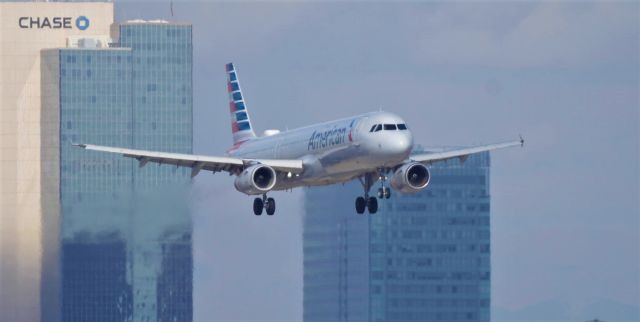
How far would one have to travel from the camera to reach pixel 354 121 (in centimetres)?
16600

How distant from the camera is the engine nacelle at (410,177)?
542 ft

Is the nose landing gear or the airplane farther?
the nose landing gear

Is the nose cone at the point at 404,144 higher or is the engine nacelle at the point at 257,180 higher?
the nose cone at the point at 404,144

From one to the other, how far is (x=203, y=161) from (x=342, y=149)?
1303 cm

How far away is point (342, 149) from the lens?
165m

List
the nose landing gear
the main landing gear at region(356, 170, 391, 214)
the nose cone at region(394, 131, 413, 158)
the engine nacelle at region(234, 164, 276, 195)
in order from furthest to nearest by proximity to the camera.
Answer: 1. the engine nacelle at region(234, 164, 276, 195)
2. the nose landing gear
3. the main landing gear at region(356, 170, 391, 214)
4. the nose cone at region(394, 131, 413, 158)

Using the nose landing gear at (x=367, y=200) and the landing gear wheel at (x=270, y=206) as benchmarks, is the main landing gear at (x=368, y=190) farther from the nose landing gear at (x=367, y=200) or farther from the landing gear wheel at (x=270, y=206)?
the landing gear wheel at (x=270, y=206)

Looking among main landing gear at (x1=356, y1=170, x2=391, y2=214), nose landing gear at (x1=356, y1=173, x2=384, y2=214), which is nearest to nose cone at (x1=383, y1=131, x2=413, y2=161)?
main landing gear at (x1=356, y1=170, x2=391, y2=214)

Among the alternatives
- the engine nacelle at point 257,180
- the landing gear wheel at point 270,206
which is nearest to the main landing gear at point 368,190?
the landing gear wheel at point 270,206

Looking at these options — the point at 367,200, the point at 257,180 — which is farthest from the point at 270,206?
the point at 367,200

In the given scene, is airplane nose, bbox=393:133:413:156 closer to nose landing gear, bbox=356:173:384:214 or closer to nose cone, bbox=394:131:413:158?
nose cone, bbox=394:131:413:158

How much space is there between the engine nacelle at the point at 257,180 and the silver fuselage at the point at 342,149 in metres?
1.41

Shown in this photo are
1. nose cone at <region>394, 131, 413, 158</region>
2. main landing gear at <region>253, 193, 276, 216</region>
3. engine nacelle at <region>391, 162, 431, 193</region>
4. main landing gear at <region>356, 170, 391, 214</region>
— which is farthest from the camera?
main landing gear at <region>253, 193, 276, 216</region>

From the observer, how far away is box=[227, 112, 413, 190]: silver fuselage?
16238cm
